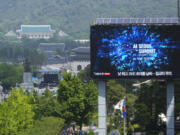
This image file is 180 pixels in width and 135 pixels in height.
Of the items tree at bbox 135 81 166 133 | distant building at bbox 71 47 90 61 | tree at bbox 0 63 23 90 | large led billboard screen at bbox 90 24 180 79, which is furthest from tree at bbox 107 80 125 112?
distant building at bbox 71 47 90 61

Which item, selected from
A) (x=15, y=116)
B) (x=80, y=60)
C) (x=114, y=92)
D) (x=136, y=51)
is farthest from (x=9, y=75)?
(x=136, y=51)

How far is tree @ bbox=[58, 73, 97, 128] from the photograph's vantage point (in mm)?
65863

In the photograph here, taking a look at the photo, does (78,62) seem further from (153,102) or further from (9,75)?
(153,102)

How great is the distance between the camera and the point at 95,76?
177 feet

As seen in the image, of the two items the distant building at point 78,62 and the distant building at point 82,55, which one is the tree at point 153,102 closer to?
the distant building at point 78,62

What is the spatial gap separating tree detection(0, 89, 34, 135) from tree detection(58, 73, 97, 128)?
6310 mm

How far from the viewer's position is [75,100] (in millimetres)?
65875

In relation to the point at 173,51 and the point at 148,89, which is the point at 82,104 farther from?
the point at 173,51

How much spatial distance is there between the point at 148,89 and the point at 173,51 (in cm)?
1322

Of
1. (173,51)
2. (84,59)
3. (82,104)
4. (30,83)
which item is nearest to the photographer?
(173,51)

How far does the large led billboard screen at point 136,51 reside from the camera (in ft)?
176

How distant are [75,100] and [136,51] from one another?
44.7ft

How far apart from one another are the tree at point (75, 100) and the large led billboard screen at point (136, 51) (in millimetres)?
12293

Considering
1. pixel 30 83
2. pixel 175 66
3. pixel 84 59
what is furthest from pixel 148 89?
pixel 84 59
